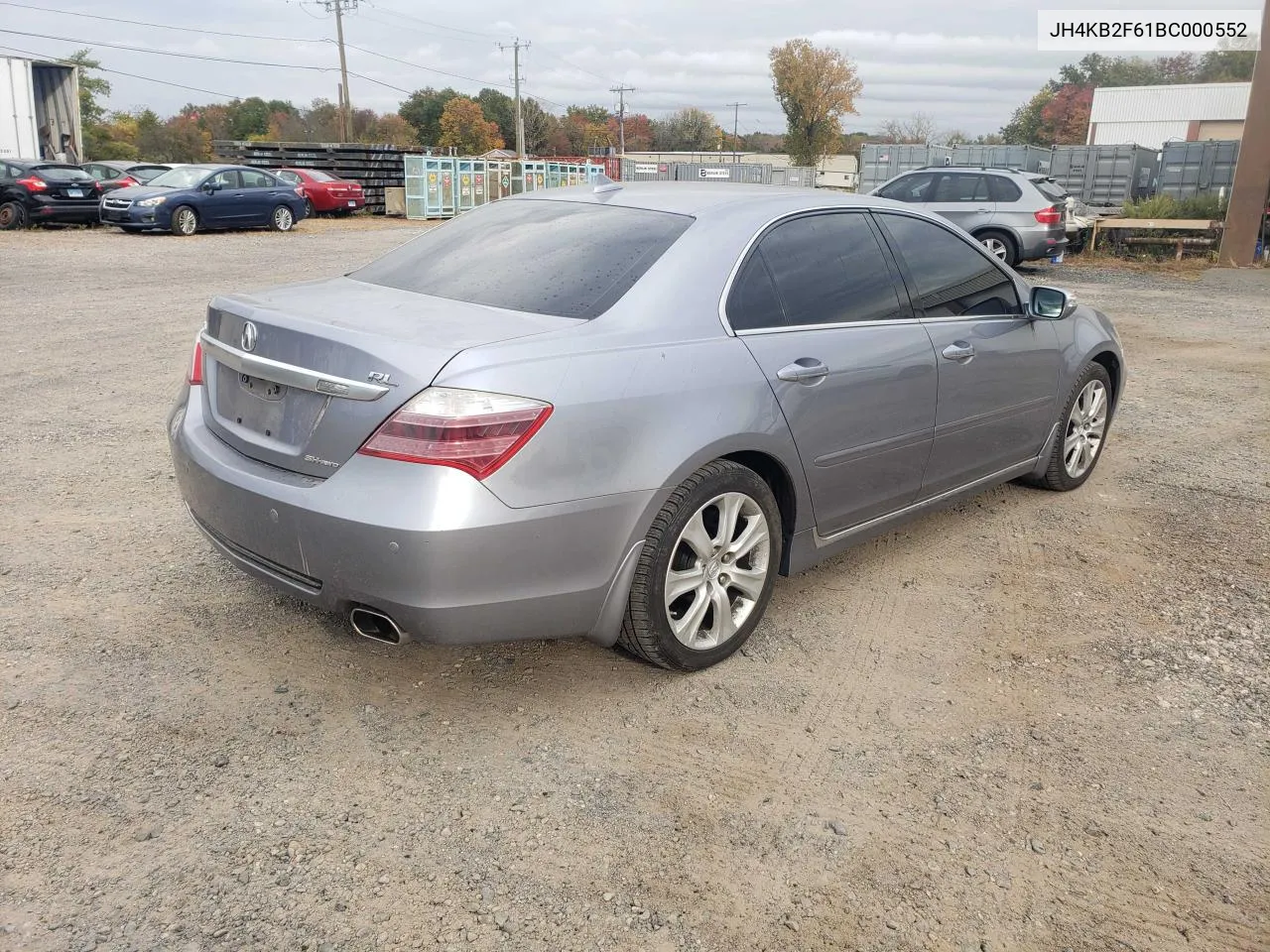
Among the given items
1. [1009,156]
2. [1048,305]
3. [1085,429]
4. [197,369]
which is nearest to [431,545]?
[197,369]

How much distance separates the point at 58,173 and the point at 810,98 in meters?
65.1

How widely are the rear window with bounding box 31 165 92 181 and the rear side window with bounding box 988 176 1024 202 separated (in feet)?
59.4

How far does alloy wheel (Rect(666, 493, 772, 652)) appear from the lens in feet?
11.0

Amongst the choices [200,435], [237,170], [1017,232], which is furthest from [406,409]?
[237,170]

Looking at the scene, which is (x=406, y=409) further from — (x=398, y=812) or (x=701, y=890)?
(x=701, y=890)

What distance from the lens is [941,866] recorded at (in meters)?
2.61

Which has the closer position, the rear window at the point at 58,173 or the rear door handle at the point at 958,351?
the rear door handle at the point at 958,351

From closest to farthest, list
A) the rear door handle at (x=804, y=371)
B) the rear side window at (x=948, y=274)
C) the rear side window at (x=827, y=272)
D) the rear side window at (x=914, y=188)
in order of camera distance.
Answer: the rear door handle at (x=804, y=371), the rear side window at (x=827, y=272), the rear side window at (x=948, y=274), the rear side window at (x=914, y=188)

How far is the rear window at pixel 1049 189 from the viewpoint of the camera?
16328mm

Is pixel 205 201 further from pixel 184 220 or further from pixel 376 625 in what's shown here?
pixel 376 625

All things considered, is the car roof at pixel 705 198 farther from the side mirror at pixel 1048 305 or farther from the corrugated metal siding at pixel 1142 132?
the corrugated metal siding at pixel 1142 132

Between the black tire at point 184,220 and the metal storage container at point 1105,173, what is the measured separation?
888 inches

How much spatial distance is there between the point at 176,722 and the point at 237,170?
2214 cm

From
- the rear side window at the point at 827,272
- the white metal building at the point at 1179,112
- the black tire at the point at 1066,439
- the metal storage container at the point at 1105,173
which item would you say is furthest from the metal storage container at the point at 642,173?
the rear side window at the point at 827,272
